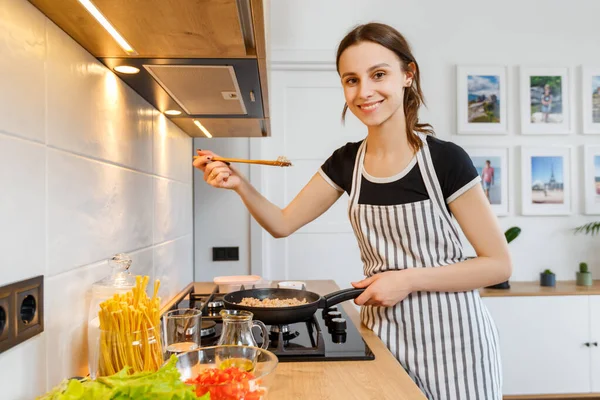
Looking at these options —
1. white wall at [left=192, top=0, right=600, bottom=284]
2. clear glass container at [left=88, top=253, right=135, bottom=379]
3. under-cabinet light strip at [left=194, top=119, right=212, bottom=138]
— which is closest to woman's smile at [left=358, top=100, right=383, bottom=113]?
clear glass container at [left=88, top=253, right=135, bottom=379]

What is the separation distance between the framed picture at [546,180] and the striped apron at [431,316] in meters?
1.83

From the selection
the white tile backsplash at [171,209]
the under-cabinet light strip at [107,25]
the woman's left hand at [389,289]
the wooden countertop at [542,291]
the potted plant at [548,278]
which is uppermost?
the under-cabinet light strip at [107,25]

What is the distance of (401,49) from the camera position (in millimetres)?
1179

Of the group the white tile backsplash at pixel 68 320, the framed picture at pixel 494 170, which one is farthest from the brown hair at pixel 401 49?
the framed picture at pixel 494 170

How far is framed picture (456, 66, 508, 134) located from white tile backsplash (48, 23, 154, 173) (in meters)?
2.04

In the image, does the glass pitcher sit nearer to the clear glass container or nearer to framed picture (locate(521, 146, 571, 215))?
the clear glass container

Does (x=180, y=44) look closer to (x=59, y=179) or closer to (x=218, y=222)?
(x=59, y=179)

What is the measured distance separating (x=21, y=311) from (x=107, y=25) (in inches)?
20.1

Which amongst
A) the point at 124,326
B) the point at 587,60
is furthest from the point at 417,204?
the point at 587,60

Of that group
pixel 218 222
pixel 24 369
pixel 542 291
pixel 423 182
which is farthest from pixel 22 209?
pixel 542 291

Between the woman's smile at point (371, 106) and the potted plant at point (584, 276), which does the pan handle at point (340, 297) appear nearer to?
the woman's smile at point (371, 106)

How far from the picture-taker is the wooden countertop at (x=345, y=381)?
2.77 ft

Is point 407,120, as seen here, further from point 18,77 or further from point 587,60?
point 587,60

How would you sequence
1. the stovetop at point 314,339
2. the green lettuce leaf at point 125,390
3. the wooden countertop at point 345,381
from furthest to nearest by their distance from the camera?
1. the stovetop at point 314,339
2. the wooden countertop at point 345,381
3. the green lettuce leaf at point 125,390
